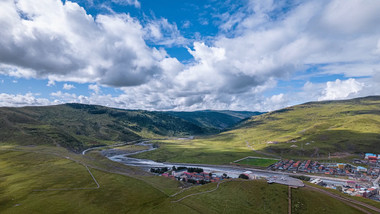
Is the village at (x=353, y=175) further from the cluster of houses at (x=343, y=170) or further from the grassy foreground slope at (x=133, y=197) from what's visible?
the grassy foreground slope at (x=133, y=197)

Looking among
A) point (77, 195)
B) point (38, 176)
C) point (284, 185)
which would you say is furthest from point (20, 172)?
point (284, 185)

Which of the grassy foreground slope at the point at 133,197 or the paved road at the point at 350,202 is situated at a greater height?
the paved road at the point at 350,202

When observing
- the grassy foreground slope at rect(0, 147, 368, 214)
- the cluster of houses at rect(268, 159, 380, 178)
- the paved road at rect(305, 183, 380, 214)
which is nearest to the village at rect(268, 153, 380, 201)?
the cluster of houses at rect(268, 159, 380, 178)

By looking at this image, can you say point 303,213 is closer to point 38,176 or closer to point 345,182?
point 345,182

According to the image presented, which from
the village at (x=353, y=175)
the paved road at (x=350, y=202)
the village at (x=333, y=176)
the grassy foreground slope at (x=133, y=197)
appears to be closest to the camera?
the paved road at (x=350, y=202)

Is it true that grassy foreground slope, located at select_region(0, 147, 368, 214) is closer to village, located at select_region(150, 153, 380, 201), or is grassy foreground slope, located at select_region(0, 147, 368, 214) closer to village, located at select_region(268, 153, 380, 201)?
village, located at select_region(150, 153, 380, 201)

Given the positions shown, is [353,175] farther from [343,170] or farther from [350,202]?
[350,202]

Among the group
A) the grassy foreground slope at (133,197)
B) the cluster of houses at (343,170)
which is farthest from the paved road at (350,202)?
the cluster of houses at (343,170)

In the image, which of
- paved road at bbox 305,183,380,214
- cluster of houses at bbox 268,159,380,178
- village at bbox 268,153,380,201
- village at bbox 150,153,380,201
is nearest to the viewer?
paved road at bbox 305,183,380,214
